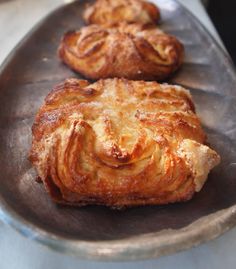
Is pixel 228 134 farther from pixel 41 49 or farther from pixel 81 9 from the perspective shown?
pixel 81 9

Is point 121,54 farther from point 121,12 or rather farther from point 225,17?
point 225,17

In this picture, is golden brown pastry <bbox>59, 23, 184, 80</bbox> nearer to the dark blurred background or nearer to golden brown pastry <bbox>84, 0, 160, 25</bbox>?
golden brown pastry <bbox>84, 0, 160, 25</bbox>

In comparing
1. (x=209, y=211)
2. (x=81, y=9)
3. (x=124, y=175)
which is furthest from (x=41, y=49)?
(x=209, y=211)

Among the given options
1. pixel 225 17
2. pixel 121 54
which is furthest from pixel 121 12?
pixel 225 17

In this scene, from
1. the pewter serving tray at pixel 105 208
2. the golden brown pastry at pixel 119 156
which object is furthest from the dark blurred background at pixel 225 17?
the golden brown pastry at pixel 119 156

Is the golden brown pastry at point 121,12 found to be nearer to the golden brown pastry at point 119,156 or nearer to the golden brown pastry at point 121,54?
the golden brown pastry at point 121,54

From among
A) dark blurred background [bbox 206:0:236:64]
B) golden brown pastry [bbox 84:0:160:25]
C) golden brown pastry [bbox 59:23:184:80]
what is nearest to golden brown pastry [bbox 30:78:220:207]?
golden brown pastry [bbox 59:23:184:80]

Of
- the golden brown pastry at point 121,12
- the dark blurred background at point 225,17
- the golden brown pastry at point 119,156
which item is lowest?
the dark blurred background at point 225,17
